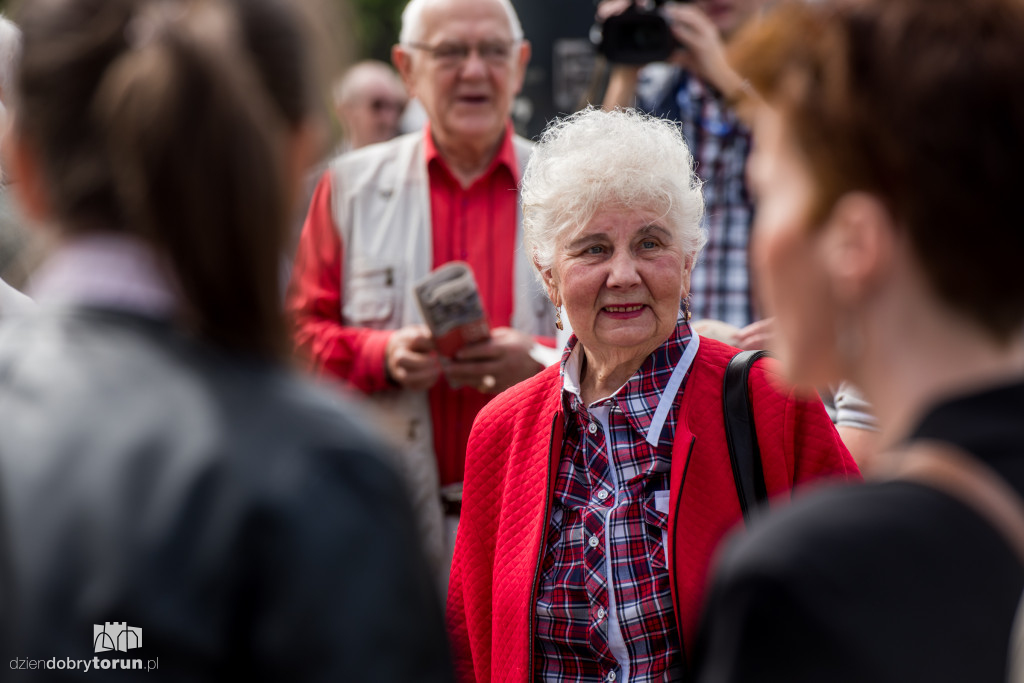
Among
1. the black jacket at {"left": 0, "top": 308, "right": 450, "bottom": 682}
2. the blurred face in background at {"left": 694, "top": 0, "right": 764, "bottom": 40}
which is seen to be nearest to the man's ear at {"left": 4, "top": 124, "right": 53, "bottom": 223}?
the black jacket at {"left": 0, "top": 308, "right": 450, "bottom": 682}

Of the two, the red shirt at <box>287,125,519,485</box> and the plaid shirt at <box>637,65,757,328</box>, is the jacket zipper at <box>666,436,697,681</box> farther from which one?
the plaid shirt at <box>637,65,757,328</box>

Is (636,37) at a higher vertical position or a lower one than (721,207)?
higher

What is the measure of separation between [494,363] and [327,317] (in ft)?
2.36

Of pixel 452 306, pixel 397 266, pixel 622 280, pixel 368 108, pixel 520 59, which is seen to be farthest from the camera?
pixel 368 108

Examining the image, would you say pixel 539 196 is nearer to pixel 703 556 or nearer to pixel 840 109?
pixel 703 556

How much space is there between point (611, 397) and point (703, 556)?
0.46 m

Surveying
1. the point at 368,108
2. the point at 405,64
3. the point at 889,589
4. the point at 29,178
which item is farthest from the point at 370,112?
the point at 889,589

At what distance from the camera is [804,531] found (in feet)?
3.49

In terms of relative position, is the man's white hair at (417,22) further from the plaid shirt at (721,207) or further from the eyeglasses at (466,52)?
the plaid shirt at (721,207)

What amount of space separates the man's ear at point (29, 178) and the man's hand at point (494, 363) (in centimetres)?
216

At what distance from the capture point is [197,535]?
102cm

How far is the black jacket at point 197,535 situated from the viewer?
1.02m

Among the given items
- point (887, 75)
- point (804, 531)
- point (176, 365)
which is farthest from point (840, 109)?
point (176, 365)

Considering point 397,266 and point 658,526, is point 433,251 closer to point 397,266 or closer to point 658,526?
point 397,266
